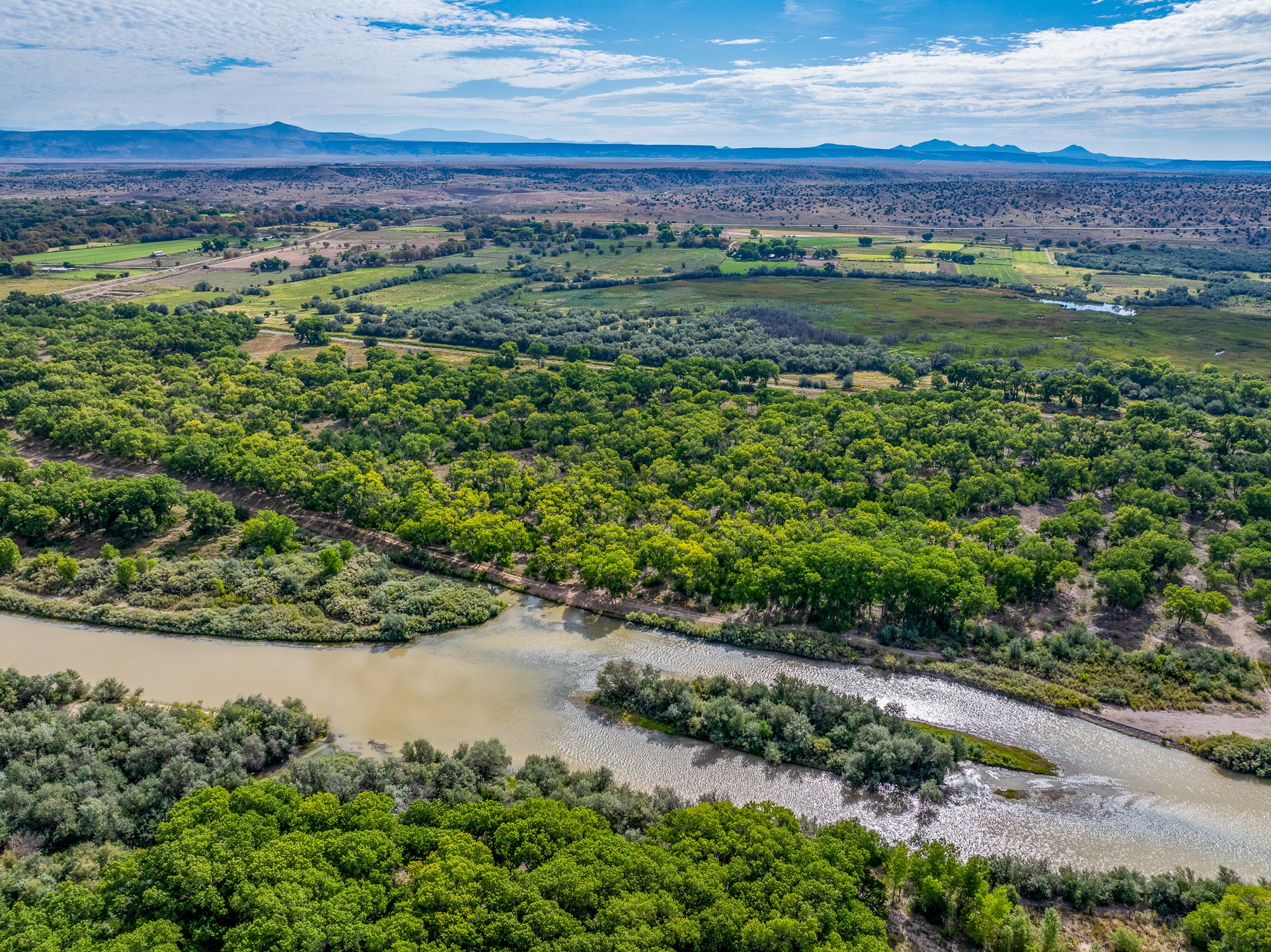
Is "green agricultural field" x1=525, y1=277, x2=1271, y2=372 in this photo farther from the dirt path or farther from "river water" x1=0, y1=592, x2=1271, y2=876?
"river water" x1=0, y1=592, x2=1271, y2=876

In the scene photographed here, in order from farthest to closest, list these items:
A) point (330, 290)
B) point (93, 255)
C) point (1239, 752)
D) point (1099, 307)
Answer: point (93, 255)
point (330, 290)
point (1099, 307)
point (1239, 752)

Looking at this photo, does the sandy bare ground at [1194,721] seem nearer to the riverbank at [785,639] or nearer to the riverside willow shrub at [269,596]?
the riverbank at [785,639]

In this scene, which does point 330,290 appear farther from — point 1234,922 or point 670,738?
point 1234,922

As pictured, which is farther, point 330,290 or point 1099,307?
point 330,290

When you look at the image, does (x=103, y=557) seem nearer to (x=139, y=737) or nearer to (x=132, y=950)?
(x=139, y=737)

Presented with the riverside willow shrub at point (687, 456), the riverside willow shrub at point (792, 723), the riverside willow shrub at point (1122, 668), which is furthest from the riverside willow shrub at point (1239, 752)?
the riverside willow shrub at point (792, 723)

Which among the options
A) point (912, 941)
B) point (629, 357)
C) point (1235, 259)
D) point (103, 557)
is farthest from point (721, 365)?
point (1235, 259)

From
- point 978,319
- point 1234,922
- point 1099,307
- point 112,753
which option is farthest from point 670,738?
point 1099,307
